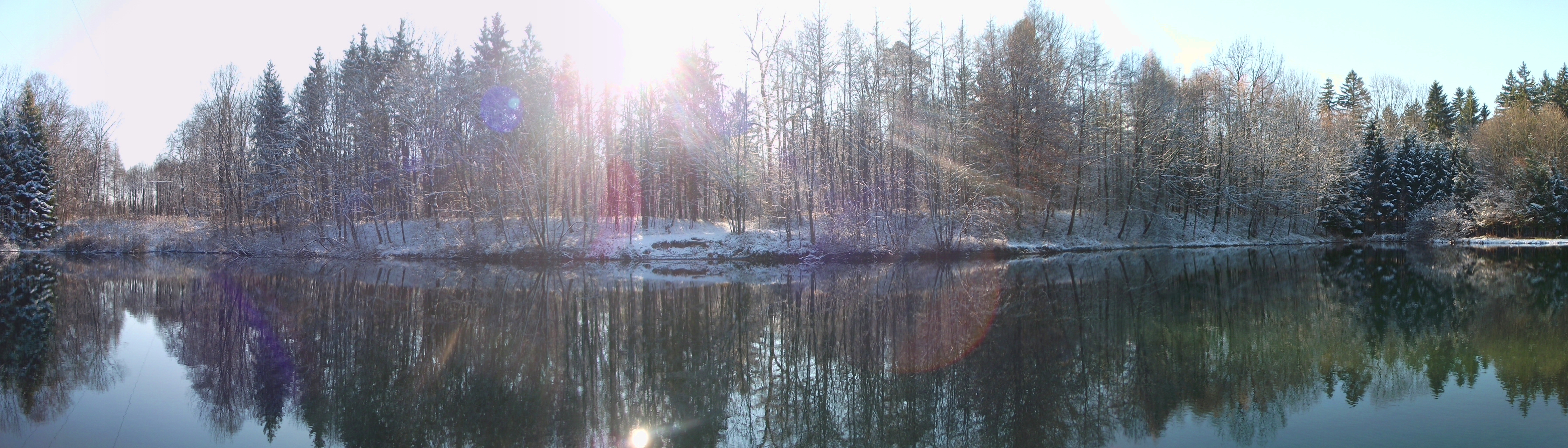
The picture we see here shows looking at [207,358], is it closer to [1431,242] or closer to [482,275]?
[482,275]

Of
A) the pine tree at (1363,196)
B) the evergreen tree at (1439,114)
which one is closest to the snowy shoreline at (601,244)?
the pine tree at (1363,196)

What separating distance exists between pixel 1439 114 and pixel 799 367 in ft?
216

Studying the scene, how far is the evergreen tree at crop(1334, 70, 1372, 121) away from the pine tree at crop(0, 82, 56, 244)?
7311 centimetres

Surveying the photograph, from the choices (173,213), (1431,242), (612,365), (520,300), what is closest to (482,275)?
(520,300)

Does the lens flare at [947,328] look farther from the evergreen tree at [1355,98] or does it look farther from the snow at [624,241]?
the evergreen tree at [1355,98]

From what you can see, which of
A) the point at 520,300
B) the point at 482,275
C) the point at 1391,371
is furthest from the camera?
the point at 482,275

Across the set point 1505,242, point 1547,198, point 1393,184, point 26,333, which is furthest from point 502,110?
point 1547,198

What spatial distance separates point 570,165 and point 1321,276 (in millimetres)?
24509

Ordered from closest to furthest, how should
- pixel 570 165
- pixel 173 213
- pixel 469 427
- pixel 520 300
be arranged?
1. pixel 469 427
2. pixel 520 300
3. pixel 570 165
4. pixel 173 213

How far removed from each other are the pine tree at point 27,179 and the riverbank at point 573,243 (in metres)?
1.05

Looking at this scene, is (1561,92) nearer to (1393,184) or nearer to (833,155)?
(1393,184)

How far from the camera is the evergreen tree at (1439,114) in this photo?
170ft

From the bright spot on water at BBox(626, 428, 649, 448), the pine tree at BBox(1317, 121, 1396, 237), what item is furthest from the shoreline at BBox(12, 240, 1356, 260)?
the bright spot on water at BBox(626, 428, 649, 448)

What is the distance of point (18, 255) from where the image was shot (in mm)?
31500
